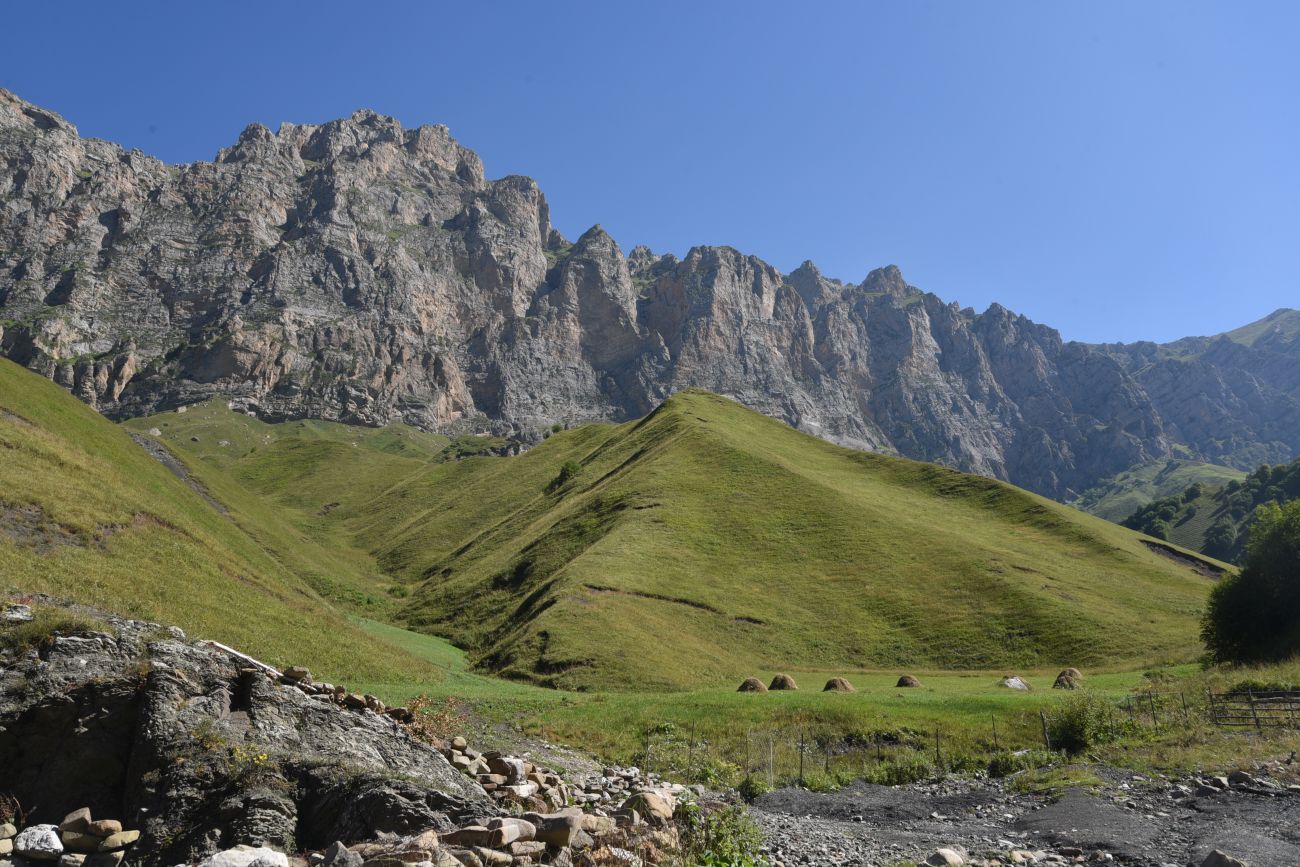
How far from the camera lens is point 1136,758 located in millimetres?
27906

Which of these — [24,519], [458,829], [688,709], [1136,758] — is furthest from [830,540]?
[458,829]

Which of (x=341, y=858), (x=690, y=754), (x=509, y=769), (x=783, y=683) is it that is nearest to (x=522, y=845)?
(x=341, y=858)

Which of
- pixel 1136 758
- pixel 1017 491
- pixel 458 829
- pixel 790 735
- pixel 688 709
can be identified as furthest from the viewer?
pixel 1017 491

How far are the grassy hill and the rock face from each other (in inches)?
1641

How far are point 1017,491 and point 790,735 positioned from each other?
3720 inches

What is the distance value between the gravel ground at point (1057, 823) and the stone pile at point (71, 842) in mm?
13290

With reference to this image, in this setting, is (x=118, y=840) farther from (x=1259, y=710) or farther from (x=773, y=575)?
(x=773, y=575)

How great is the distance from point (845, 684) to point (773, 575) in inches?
1213

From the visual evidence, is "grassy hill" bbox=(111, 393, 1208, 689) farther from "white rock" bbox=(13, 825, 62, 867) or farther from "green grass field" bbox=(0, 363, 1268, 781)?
"white rock" bbox=(13, 825, 62, 867)

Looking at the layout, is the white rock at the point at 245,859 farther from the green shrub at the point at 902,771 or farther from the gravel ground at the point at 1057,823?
the green shrub at the point at 902,771

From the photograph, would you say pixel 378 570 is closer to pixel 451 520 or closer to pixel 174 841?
pixel 451 520

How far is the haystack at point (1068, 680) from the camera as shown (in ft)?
170

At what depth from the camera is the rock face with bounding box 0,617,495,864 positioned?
480 inches

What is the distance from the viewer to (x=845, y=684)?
2074 inches
